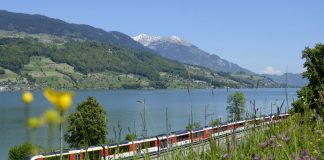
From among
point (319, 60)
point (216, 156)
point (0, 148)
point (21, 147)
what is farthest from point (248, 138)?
point (0, 148)

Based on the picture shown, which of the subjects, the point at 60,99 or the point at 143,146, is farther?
the point at 143,146

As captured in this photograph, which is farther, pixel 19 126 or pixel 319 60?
pixel 19 126

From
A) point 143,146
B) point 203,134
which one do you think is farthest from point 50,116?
point 203,134

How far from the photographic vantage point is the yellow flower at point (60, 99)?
1.09 m

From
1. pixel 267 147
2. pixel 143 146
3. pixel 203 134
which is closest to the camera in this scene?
pixel 267 147

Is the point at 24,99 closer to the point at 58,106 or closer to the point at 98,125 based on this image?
the point at 58,106

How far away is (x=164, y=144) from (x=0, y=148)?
281ft

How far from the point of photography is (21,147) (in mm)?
55781

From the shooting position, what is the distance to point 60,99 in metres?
1.09

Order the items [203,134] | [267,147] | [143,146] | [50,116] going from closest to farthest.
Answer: [50,116] → [267,147] → [143,146] → [203,134]

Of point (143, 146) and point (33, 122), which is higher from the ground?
point (33, 122)

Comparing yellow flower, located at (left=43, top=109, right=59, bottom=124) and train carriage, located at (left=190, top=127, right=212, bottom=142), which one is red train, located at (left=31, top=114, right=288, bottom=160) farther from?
yellow flower, located at (left=43, top=109, right=59, bottom=124)

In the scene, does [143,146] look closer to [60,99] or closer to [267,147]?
[267,147]

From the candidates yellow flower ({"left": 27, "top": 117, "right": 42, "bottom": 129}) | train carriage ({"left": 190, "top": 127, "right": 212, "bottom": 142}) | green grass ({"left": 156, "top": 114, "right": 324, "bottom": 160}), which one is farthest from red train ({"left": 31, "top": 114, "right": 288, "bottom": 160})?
yellow flower ({"left": 27, "top": 117, "right": 42, "bottom": 129})
